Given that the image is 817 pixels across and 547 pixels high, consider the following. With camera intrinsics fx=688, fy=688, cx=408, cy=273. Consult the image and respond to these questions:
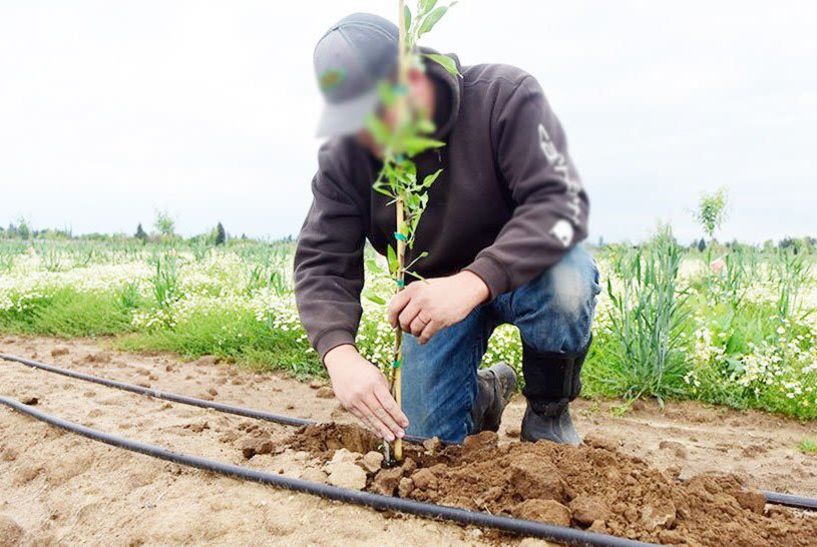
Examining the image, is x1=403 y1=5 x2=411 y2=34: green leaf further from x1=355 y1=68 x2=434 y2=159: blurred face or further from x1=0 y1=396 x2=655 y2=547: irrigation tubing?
x1=0 y1=396 x2=655 y2=547: irrigation tubing

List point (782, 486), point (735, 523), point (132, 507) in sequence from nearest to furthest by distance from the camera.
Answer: point (735, 523)
point (132, 507)
point (782, 486)

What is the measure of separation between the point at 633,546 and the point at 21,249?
15.9m

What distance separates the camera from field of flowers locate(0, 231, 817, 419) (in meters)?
3.63

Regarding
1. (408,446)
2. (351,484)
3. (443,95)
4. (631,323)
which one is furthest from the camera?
(631,323)

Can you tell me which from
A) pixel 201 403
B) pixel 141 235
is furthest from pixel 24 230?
pixel 201 403

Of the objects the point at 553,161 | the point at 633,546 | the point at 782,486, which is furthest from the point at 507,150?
the point at 782,486

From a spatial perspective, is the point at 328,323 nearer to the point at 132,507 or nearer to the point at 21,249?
the point at 132,507

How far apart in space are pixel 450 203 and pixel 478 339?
26.0 inches

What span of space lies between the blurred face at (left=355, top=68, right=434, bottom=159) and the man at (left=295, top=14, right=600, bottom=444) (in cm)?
1

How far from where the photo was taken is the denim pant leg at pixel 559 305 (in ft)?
6.42

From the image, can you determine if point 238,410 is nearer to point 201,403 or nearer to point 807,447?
point 201,403

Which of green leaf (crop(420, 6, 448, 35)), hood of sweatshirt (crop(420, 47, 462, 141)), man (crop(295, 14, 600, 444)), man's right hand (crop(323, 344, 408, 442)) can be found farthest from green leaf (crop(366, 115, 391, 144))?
man's right hand (crop(323, 344, 408, 442))

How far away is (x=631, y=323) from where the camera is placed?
12.6ft

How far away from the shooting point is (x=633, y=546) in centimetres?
140
